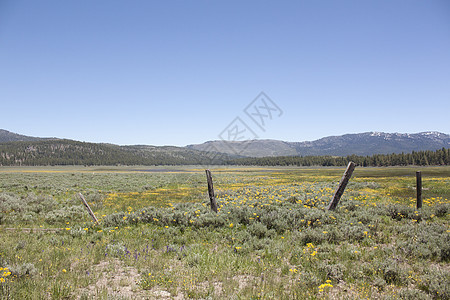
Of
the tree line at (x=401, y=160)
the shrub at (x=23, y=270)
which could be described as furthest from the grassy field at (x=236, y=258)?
the tree line at (x=401, y=160)

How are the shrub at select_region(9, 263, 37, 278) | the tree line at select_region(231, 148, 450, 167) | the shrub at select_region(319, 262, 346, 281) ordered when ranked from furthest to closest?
the tree line at select_region(231, 148, 450, 167), the shrub at select_region(319, 262, 346, 281), the shrub at select_region(9, 263, 37, 278)

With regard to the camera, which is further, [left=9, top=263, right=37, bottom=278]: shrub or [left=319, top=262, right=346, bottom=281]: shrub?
[left=319, top=262, right=346, bottom=281]: shrub

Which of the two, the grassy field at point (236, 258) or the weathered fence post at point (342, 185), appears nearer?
the grassy field at point (236, 258)

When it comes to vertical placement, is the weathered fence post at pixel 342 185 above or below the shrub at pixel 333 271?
above

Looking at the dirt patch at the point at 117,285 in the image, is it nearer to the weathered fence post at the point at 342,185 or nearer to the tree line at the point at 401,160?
the weathered fence post at the point at 342,185

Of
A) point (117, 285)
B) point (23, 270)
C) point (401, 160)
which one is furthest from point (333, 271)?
point (401, 160)

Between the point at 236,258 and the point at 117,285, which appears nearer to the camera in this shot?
the point at 117,285

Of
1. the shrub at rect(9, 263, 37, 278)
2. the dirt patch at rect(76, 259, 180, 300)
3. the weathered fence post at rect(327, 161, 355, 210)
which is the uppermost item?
the weathered fence post at rect(327, 161, 355, 210)

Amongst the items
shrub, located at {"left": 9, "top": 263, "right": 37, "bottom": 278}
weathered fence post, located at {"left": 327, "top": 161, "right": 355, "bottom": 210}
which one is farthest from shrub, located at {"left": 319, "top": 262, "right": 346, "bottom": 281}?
shrub, located at {"left": 9, "top": 263, "right": 37, "bottom": 278}

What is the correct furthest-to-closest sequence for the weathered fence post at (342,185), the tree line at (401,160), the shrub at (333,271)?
the tree line at (401,160) → the weathered fence post at (342,185) → the shrub at (333,271)

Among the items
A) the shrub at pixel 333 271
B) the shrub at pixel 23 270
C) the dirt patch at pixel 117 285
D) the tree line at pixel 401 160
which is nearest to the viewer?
the dirt patch at pixel 117 285

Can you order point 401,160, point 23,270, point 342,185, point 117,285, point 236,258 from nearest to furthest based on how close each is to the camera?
point 117,285
point 23,270
point 236,258
point 342,185
point 401,160

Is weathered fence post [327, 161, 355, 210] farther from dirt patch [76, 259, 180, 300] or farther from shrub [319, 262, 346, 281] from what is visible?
dirt patch [76, 259, 180, 300]

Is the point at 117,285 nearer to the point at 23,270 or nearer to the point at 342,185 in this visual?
the point at 23,270
